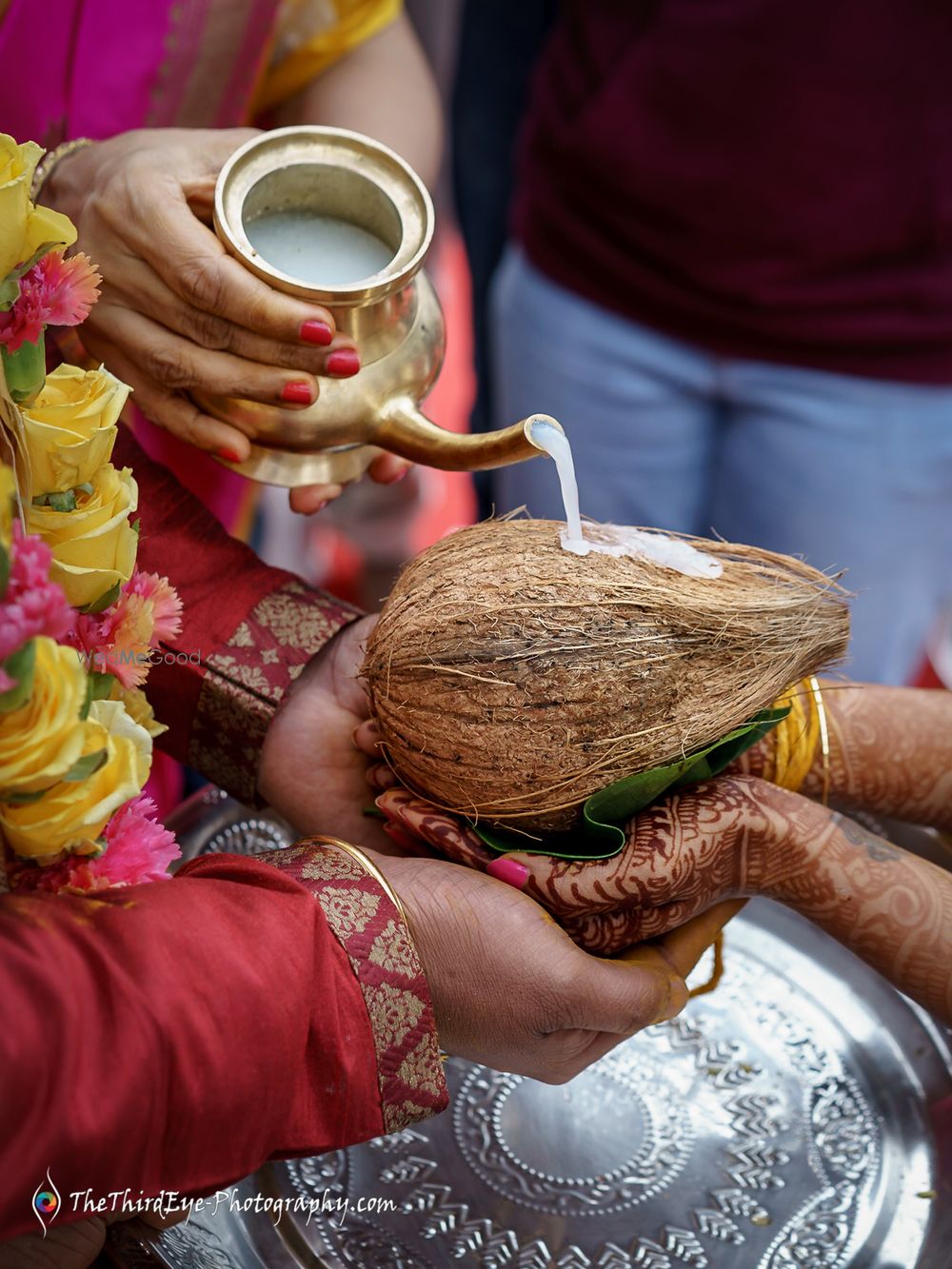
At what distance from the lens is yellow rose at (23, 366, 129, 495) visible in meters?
0.71

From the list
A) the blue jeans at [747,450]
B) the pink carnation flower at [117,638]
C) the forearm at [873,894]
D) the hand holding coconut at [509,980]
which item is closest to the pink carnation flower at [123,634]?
the pink carnation flower at [117,638]

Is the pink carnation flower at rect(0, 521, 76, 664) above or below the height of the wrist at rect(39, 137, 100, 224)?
below

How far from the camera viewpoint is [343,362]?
874 millimetres

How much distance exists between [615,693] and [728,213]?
0.90 metres

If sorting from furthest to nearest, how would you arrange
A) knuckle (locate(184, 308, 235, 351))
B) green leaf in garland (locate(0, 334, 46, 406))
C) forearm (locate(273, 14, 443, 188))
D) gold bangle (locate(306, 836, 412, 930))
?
forearm (locate(273, 14, 443, 188))
knuckle (locate(184, 308, 235, 351))
gold bangle (locate(306, 836, 412, 930))
green leaf in garland (locate(0, 334, 46, 406))

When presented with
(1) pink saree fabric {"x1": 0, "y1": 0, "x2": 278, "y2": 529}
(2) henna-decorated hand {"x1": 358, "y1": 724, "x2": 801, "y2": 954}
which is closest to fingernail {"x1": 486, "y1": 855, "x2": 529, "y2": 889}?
(2) henna-decorated hand {"x1": 358, "y1": 724, "x2": 801, "y2": 954}

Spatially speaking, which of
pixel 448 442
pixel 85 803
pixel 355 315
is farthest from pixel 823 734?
pixel 85 803

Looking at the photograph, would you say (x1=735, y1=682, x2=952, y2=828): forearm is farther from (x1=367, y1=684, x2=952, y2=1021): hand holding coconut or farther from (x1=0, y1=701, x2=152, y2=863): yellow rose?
(x1=0, y1=701, x2=152, y2=863): yellow rose

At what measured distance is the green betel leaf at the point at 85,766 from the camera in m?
0.62

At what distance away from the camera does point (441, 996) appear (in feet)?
2.64

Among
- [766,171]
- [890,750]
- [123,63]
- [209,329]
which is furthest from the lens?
Answer: [766,171]

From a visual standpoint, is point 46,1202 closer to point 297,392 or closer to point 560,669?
point 560,669

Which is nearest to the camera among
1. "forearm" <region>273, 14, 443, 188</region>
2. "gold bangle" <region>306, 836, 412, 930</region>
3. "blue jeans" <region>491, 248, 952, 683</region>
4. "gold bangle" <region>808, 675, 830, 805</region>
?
"gold bangle" <region>306, 836, 412, 930</region>

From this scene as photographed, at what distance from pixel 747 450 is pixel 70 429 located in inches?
42.6
